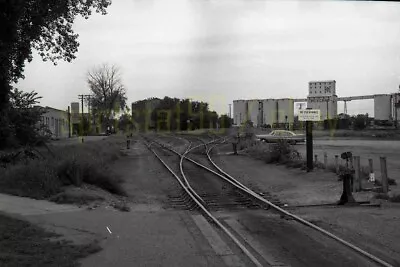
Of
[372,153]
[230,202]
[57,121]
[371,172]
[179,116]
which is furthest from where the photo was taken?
[179,116]

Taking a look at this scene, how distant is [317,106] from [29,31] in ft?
224

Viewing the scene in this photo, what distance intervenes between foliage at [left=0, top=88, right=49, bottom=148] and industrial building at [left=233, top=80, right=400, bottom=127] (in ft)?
160

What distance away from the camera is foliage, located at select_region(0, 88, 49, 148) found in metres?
31.2

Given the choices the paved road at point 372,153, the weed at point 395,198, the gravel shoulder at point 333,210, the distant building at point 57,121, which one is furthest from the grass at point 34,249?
the distant building at point 57,121

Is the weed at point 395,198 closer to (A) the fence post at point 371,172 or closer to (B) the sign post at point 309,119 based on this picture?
(A) the fence post at point 371,172

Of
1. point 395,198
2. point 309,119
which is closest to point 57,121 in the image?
point 309,119

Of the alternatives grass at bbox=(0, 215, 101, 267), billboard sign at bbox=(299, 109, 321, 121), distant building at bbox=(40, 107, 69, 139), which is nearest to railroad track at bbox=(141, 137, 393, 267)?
grass at bbox=(0, 215, 101, 267)

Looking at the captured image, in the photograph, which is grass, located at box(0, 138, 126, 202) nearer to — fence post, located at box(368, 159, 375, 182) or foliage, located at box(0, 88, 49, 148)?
fence post, located at box(368, 159, 375, 182)

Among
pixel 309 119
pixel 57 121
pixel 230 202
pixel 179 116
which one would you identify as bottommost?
pixel 230 202

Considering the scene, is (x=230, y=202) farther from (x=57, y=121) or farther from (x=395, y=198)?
(x=57, y=121)

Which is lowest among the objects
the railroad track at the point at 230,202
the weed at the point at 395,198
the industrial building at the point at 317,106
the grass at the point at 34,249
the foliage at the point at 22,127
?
the railroad track at the point at 230,202

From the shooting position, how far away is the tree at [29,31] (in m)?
9.94

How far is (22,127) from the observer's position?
32375mm

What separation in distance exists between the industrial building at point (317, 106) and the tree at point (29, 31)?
60.0 m
